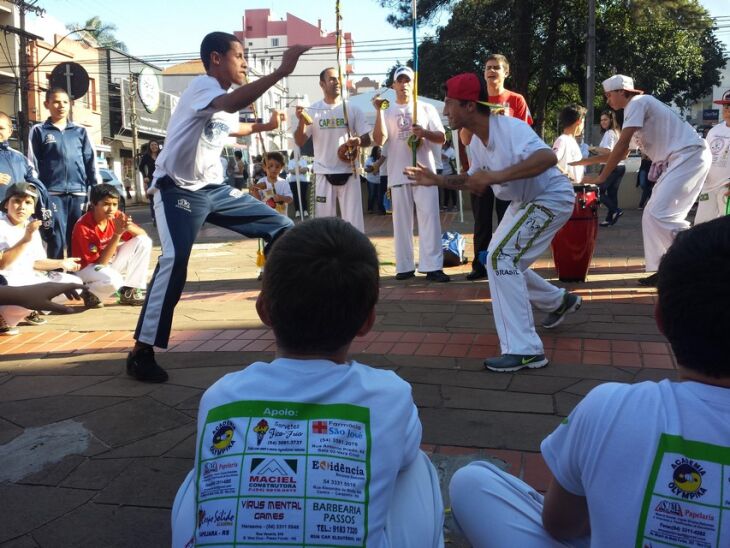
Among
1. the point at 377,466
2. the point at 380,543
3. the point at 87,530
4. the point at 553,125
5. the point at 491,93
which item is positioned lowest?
the point at 87,530

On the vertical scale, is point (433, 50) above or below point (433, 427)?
above

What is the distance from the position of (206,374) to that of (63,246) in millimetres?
3431

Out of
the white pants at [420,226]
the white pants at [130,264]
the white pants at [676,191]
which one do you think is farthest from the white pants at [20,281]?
the white pants at [676,191]

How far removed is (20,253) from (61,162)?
1661mm

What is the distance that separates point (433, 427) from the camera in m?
3.21

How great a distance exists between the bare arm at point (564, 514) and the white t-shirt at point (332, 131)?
6007 mm

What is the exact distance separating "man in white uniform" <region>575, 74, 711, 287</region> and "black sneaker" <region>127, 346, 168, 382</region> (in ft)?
12.9

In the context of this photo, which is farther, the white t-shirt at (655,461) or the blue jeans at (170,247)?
the blue jeans at (170,247)

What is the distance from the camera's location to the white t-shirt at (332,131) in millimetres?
7367

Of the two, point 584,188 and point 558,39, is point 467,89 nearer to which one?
point 584,188

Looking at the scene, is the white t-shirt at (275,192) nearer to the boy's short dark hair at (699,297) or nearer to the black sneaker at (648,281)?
the black sneaker at (648,281)

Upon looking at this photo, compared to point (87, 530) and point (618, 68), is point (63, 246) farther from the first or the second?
point (618, 68)

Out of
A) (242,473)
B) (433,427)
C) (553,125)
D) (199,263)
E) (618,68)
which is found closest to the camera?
(242,473)

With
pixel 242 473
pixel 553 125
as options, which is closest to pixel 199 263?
pixel 242 473
